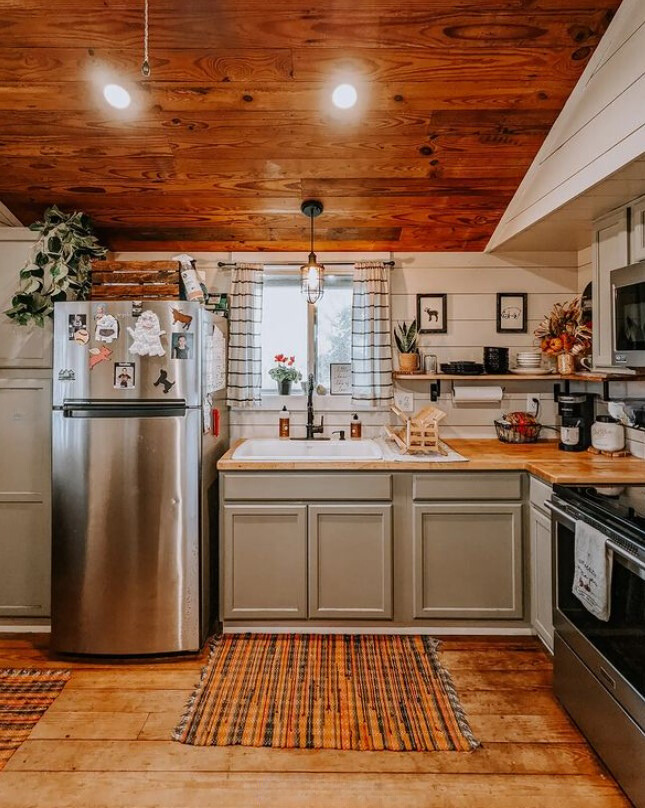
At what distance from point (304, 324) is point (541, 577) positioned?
2.00 meters

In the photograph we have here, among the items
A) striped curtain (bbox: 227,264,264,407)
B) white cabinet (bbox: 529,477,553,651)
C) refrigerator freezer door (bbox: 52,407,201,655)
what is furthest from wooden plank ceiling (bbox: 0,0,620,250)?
white cabinet (bbox: 529,477,553,651)

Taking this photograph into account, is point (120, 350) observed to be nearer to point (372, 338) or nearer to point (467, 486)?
point (372, 338)

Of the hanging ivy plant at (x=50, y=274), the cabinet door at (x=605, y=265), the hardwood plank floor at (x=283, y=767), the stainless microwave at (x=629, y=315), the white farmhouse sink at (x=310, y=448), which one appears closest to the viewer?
the hardwood plank floor at (x=283, y=767)

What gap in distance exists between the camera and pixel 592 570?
1.78 m

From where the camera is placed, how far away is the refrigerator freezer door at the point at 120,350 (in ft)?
7.94

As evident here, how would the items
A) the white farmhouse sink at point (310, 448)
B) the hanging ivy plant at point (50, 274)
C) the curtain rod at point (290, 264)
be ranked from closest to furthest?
the hanging ivy plant at point (50, 274) < the white farmhouse sink at point (310, 448) < the curtain rod at point (290, 264)

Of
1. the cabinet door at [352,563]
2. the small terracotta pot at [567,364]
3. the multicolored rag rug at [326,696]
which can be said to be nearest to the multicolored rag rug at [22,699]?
the multicolored rag rug at [326,696]

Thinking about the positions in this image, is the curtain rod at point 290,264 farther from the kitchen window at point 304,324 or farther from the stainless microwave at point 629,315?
the stainless microwave at point 629,315

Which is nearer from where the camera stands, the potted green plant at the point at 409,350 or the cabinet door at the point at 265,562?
the cabinet door at the point at 265,562

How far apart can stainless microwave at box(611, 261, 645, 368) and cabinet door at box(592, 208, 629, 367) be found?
127mm

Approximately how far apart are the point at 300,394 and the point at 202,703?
181 centimetres

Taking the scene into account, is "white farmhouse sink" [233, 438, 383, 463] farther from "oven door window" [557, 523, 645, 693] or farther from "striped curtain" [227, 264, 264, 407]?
"oven door window" [557, 523, 645, 693]

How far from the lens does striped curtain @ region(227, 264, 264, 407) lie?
317 centimetres

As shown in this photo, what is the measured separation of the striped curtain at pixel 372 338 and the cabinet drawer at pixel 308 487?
69cm
